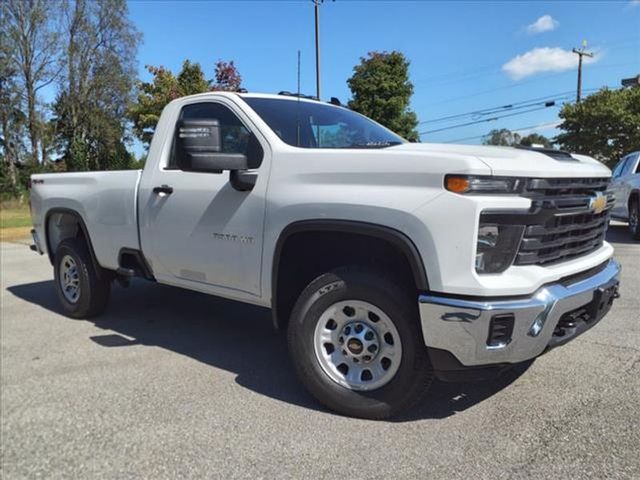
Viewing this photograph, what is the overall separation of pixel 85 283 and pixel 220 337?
1.59 metres

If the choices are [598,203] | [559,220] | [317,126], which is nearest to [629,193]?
[598,203]

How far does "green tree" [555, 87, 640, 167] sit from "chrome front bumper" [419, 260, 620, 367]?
2934cm

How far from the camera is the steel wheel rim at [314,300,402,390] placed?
3170mm

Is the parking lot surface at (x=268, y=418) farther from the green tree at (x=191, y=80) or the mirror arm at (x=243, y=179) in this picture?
the green tree at (x=191, y=80)

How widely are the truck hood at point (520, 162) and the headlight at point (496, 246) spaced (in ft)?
0.91

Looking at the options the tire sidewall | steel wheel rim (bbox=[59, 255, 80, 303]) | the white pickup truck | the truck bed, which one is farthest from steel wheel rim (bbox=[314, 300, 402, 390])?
steel wheel rim (bbox=[59, 255, 80, 303])

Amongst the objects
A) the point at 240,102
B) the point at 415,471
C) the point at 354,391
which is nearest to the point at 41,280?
the point at 240,102

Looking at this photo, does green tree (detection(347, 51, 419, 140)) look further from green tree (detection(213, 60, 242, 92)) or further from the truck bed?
the truck bed

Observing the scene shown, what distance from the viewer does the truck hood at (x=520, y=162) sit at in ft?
9.17

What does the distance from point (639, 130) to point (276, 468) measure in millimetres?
31048

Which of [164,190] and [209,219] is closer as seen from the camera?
[209,219]

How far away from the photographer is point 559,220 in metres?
3.00

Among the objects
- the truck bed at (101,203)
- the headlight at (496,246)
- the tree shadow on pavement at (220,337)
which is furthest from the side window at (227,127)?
the headlight at (496,246)

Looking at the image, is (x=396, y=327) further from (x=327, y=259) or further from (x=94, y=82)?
(x=94, y=82)
